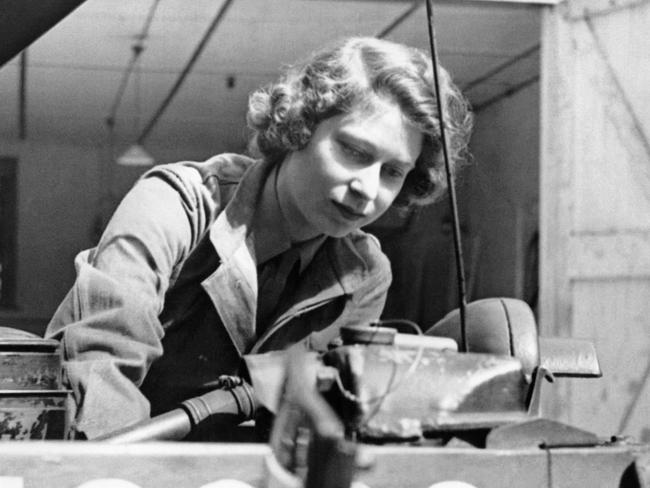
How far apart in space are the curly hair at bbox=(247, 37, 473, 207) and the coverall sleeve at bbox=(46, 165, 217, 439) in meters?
0.24

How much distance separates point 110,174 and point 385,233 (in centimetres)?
354

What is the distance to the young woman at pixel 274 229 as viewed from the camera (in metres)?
1.58

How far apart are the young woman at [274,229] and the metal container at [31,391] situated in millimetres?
177

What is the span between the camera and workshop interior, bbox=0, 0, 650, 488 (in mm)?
1004

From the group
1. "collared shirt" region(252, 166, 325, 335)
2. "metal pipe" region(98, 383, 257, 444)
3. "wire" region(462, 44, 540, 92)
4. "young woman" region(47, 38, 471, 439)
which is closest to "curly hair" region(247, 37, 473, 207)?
"young woman" region(47, 38, 471, 439)

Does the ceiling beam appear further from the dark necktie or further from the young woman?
the dark necktie

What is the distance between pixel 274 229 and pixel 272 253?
0.14ft

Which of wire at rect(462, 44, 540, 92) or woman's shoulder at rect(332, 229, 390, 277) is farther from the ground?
wire at rect(462, 44, 540, 92)

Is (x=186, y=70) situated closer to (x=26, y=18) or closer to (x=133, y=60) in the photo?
(x=133, y=60)

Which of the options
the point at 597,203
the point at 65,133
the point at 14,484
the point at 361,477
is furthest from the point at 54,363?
the point at 65,133

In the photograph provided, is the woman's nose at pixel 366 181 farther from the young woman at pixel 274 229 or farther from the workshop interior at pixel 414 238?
the workshop interior at pixel 414 238

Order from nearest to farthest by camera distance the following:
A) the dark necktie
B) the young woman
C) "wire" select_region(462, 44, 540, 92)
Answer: the young woman < the dark necktie < "wire" select_region(462, 44, 540, 92)

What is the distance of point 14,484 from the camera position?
0.98 metres

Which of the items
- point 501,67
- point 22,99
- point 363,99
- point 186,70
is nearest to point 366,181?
point 363,99
